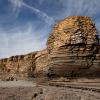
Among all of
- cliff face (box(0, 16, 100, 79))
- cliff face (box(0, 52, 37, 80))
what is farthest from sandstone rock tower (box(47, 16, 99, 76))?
cliff face (box(0, 52, 37, 80))

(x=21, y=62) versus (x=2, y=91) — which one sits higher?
(x=21, y=62)

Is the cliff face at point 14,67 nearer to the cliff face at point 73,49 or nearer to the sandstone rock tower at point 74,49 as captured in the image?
the cliff face at point 73,49

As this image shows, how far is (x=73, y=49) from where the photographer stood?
20.7 meters

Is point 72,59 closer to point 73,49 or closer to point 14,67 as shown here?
point 73,49

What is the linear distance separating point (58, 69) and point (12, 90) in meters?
4.73

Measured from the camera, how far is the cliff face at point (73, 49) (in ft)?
66.7

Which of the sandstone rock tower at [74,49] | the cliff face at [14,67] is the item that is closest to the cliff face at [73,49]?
the sandstone rock tower at [74,49]

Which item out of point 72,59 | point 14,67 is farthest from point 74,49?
point 14,67

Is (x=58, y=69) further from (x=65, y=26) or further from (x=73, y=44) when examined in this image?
(x=65, y=26)

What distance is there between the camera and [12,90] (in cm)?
1688

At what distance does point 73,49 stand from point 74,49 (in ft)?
0.22

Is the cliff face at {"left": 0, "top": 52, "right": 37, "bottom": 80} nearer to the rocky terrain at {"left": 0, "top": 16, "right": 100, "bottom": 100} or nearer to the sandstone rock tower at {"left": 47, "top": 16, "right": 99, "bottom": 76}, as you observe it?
the rocky terrain at {"left": 0, "top": 16, "right": 100, "bottom": 100}

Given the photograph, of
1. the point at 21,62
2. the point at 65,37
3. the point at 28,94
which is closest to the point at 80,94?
the point at 28,94

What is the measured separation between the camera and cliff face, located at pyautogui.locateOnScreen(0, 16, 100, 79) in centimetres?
2034
